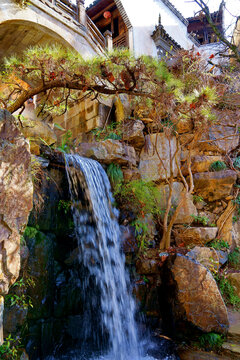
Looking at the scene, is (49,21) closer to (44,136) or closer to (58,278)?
(44,136)

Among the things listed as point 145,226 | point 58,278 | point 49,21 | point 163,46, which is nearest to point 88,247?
point 58,278

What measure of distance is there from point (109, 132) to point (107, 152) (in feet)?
4.60

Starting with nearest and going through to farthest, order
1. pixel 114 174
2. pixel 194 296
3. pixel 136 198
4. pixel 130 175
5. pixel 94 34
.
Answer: pixel 194 296, pixel 136 198, pixel 114 174, pixel 130 175, pixel 94 34

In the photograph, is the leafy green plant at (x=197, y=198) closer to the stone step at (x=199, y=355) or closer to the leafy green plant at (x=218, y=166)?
the leafy green plant at (x=218, y=166)

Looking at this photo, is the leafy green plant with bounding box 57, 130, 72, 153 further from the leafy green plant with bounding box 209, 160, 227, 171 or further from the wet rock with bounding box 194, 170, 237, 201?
the leafy green plant with bounding box 209, 160, 227, 171

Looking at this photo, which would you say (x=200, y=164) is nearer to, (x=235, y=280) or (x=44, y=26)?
(x=235, y=280)

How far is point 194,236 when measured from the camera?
22.3 ft

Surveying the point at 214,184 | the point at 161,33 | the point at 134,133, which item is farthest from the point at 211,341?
the point at 161,33

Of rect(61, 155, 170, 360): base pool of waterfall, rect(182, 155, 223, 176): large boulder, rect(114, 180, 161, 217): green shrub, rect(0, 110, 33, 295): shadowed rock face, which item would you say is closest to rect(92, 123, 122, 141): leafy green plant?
rect(114, 180, 161, 217): green shrub

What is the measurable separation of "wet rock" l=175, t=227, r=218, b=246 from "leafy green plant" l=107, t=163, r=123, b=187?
2228 millimetres

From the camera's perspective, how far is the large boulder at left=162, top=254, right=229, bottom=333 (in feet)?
14.1

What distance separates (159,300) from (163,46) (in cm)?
1359

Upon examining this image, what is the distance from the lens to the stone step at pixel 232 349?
3.73 metres

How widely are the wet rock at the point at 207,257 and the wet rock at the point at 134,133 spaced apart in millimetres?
3556
